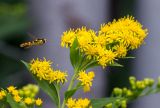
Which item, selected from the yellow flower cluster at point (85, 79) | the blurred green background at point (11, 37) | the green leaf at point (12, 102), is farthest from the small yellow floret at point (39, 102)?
the blurred green background at point (11, 37)

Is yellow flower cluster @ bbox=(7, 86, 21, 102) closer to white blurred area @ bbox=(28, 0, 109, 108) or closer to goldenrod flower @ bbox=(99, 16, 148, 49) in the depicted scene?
goldenrod flower @ bbox=(99, 16, 148, 49)

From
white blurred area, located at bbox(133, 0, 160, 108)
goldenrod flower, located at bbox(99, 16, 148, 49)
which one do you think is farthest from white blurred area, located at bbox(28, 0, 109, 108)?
goldenrod flower, located at bbox(99, 16, 148, 49)

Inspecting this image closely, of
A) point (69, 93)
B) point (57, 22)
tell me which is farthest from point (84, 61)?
point (57, 22)

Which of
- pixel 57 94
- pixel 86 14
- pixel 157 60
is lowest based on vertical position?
pixel 57 94

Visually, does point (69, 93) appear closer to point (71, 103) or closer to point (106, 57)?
point (71, 103)

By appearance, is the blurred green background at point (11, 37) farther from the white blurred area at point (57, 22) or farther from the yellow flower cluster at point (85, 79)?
the yellow flower cluster at point (85, 79)

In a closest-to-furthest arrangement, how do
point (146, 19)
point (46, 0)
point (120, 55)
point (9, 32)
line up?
1. point (120, 55)
2. point (9, 32)
3. point (146, 19)
4. point (46, 0)

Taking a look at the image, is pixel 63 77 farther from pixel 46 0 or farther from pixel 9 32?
pixel 46 0

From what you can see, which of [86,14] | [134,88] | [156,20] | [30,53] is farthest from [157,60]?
[134,88]
